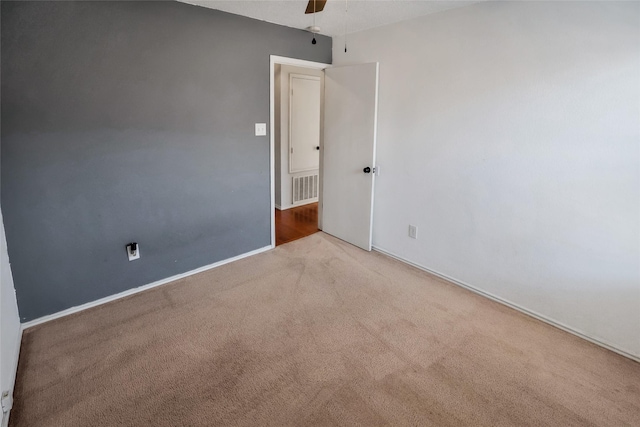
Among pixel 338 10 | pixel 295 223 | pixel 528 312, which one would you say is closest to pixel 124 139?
pixel 338 10

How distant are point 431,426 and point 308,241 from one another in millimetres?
2545

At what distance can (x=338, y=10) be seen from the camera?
9.25 ft

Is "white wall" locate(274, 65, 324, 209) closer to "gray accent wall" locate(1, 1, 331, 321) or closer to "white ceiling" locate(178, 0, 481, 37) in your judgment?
"gray accent wall" locate(1, 1, 331, 321)

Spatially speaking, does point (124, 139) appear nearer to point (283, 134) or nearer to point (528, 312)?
point (283, 134)

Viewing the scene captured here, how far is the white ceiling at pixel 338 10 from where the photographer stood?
262cm

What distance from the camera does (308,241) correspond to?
13.1 feet

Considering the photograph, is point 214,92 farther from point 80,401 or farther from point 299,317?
point 80,401

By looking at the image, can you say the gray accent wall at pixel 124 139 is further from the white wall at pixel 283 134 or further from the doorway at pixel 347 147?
the white wall at pixel 283 134

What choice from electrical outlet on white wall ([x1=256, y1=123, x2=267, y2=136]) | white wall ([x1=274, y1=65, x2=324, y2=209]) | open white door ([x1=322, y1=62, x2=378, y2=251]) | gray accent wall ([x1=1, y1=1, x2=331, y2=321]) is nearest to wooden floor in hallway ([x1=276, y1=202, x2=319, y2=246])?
white wall ([x1=274, y1=65, x2=324, y2=209])

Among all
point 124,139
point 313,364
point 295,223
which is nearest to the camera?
point 313,364

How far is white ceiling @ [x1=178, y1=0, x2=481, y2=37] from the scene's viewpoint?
2.62m

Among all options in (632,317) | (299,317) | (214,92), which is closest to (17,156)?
(214,92)

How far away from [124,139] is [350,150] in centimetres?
209

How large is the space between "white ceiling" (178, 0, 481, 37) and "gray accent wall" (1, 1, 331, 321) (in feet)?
0.52
